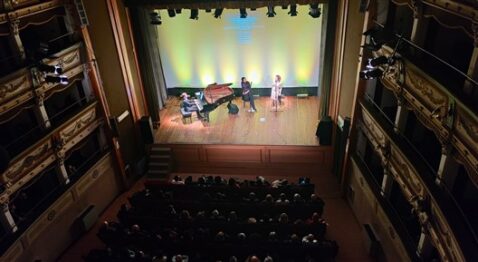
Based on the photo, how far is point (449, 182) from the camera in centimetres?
634

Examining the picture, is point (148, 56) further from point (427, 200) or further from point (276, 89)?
point (427, 200)

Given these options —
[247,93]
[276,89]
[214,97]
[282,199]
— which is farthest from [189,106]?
[282,199]

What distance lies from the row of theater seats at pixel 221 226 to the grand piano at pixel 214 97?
3614mm

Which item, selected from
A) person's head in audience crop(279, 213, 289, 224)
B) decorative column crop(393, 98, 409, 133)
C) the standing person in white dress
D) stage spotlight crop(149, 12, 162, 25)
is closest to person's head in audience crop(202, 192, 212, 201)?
person's head in audience crop(279, 213, 289, 224)

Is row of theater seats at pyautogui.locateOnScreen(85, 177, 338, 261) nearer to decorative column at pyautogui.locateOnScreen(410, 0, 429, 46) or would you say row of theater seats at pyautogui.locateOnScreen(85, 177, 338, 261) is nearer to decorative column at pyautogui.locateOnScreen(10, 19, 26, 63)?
decorative column at pyautogui.locateOnScreen(10, 19, 26, 63)

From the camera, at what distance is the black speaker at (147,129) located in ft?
41.4

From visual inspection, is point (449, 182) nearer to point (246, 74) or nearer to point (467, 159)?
point (467, 159)

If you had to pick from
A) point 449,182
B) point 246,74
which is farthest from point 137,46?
point 449,182

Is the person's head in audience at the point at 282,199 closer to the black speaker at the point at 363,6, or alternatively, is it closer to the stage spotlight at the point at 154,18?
the black speaker at the point at 363,6

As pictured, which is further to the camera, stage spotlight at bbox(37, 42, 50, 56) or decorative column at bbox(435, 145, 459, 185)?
stage spotlight at bbox(37, 42, 50, 56)

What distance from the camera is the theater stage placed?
12.4 m

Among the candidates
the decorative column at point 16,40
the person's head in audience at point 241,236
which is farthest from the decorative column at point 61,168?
the person's head in audience at point 241,236

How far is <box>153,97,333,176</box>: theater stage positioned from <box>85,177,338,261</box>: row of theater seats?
1667 mm

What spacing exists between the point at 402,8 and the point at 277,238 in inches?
228
